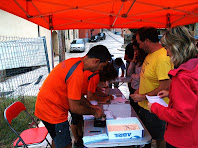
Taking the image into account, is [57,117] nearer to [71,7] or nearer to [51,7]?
[71,7]

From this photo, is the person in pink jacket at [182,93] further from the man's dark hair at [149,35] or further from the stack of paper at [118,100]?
the stack of paper at [118,100]

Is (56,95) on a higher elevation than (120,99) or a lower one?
higher

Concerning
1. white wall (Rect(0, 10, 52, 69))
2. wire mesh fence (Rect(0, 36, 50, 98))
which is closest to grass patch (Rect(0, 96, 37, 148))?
wire mesh fence (Rect(0, 36, 50, 98))

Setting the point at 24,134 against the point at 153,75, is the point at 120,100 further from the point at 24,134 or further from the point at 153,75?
the point at 24,134

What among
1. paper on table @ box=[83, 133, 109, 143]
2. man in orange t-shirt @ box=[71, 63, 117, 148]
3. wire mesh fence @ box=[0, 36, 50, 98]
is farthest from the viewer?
wire mesh fence @ box=[0, 36, 50, 98]

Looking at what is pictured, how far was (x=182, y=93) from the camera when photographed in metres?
1.16

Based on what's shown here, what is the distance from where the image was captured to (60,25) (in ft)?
12.5

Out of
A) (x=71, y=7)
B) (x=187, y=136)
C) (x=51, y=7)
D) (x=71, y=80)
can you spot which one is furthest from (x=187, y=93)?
(x=51, y=7)

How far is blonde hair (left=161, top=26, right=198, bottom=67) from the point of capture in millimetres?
1269

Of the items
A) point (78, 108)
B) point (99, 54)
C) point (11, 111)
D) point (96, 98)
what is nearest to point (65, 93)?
point (78, 108)

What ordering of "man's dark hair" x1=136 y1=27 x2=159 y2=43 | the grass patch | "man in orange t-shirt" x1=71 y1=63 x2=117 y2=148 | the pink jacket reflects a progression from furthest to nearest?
the grass patch < "man in orange t-shirt" x1=71 y1=63 x2=117 y2=148 < "man's dark hair" x1=136 y1=27 x2=159 y2=43 < the pink jacket

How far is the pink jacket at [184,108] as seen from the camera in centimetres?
114

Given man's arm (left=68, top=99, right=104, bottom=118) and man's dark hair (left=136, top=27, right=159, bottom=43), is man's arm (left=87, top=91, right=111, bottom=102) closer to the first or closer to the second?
man's arm (left=68, top=99, right=104, bottom=118)

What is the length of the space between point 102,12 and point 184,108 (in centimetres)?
221
